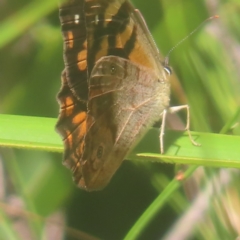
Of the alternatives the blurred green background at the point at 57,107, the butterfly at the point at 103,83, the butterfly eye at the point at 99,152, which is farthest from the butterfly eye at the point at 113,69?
the blurred green background at the point at 57,107

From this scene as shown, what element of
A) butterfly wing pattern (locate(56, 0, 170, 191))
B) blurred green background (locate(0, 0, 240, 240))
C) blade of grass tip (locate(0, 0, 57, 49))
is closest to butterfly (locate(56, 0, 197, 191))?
butterfly wing pattern (locate(56, 0, 170, 191))

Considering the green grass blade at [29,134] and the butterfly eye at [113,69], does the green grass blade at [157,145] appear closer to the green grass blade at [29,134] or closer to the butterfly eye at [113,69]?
the green grass blade at [29,134]

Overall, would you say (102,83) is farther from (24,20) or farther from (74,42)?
(24,20)

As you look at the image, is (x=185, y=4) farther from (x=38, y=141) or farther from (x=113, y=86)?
(x=38, y=141)

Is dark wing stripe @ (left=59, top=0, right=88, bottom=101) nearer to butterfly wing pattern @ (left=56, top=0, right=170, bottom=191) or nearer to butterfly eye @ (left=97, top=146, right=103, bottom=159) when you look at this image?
butterfly wing pattern @ (left=56, top=0, right=170, bottom=191)

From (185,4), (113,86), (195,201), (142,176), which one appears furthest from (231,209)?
(185,4)

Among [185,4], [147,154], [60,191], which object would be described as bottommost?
[60,191]
